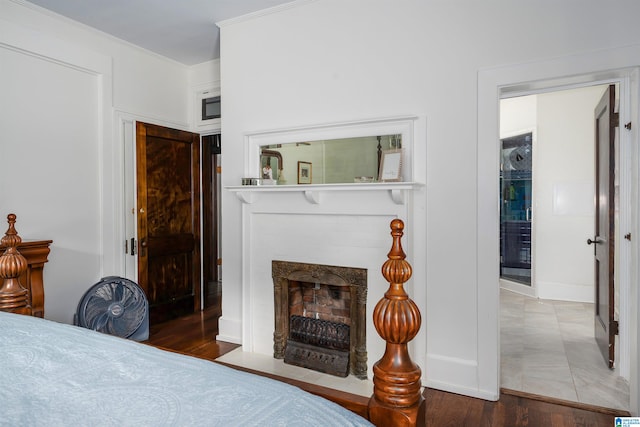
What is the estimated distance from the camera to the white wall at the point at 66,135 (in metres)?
3.13

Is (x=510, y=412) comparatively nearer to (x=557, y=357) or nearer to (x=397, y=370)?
(x=557, y=357)

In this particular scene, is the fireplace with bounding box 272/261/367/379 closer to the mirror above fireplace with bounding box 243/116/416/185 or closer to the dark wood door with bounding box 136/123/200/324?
the mirror above fireplace with bounding box 243/116/416/185

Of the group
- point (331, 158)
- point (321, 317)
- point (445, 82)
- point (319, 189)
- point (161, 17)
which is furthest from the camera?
point (161, 17)

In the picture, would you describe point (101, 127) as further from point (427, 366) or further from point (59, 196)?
point (427, 366)

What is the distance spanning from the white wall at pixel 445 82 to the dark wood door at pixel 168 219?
1.76m

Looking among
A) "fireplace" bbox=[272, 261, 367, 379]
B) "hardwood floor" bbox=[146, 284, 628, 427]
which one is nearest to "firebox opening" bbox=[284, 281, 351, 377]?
"fireplace" bbox=[272, 261, 367, 379]

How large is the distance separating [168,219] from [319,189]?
2074mm

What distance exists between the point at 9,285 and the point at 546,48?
3.16 m

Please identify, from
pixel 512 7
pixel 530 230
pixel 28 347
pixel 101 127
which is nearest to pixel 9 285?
pixel 28 347

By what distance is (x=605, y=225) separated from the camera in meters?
3.05

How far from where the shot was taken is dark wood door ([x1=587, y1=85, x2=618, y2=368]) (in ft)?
9.30

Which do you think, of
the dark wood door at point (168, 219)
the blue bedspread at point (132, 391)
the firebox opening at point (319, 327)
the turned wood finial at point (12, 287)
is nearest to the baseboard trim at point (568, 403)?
the firebox opening at point (319, 327)

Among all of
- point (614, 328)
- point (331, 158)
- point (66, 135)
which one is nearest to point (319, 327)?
point (331, 158)

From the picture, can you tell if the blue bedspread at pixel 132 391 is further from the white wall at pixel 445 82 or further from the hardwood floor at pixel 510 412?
the white wall at pixel 445 82
